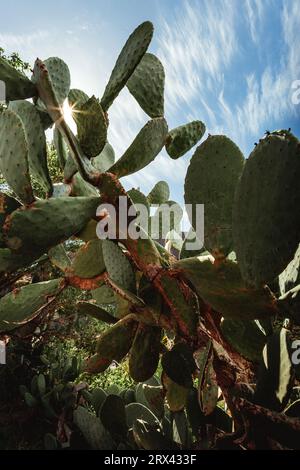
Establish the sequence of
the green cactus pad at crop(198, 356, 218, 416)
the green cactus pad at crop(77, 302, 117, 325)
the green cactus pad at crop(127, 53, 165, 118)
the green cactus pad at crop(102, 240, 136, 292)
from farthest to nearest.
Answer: the green cactus pad at crop(127, 53, 165, 118), the green cactus pad at crop(77, 302, 117, 325), the green cactus pad at crop(102, 240, 136, 292), the green cactus pad at crop(198, 356, 218, 416)

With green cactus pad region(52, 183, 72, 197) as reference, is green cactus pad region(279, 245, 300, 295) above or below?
below

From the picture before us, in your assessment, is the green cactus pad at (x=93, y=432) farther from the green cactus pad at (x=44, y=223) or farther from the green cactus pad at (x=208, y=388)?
the green cactus pad at (x=44, y=223)

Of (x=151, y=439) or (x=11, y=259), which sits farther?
(x=151, y=439)

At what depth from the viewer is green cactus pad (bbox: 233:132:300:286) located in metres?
0.82

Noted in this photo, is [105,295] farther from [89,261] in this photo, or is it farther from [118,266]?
[118,266]

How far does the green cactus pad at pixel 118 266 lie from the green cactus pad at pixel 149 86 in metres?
0.65

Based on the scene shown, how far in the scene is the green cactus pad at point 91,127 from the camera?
1146 mm

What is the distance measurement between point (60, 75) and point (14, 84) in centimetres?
27

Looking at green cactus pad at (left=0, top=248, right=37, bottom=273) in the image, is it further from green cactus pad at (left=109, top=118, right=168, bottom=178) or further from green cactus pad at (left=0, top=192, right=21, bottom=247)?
green cactus pad at (left=109, top=118, right=168, bottom=178)

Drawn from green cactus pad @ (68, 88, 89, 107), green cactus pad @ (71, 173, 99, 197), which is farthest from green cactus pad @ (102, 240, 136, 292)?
green cactus pad @ (68, 88, 89, 107)

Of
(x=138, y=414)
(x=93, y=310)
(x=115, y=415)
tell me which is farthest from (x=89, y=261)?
(x=138, y=414)

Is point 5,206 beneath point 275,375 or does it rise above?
above

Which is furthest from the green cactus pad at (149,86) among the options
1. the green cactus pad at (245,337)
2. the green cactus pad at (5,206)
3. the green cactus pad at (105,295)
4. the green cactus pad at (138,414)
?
the green cactus pad at (138,414)

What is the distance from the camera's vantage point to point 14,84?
1.23 metres
